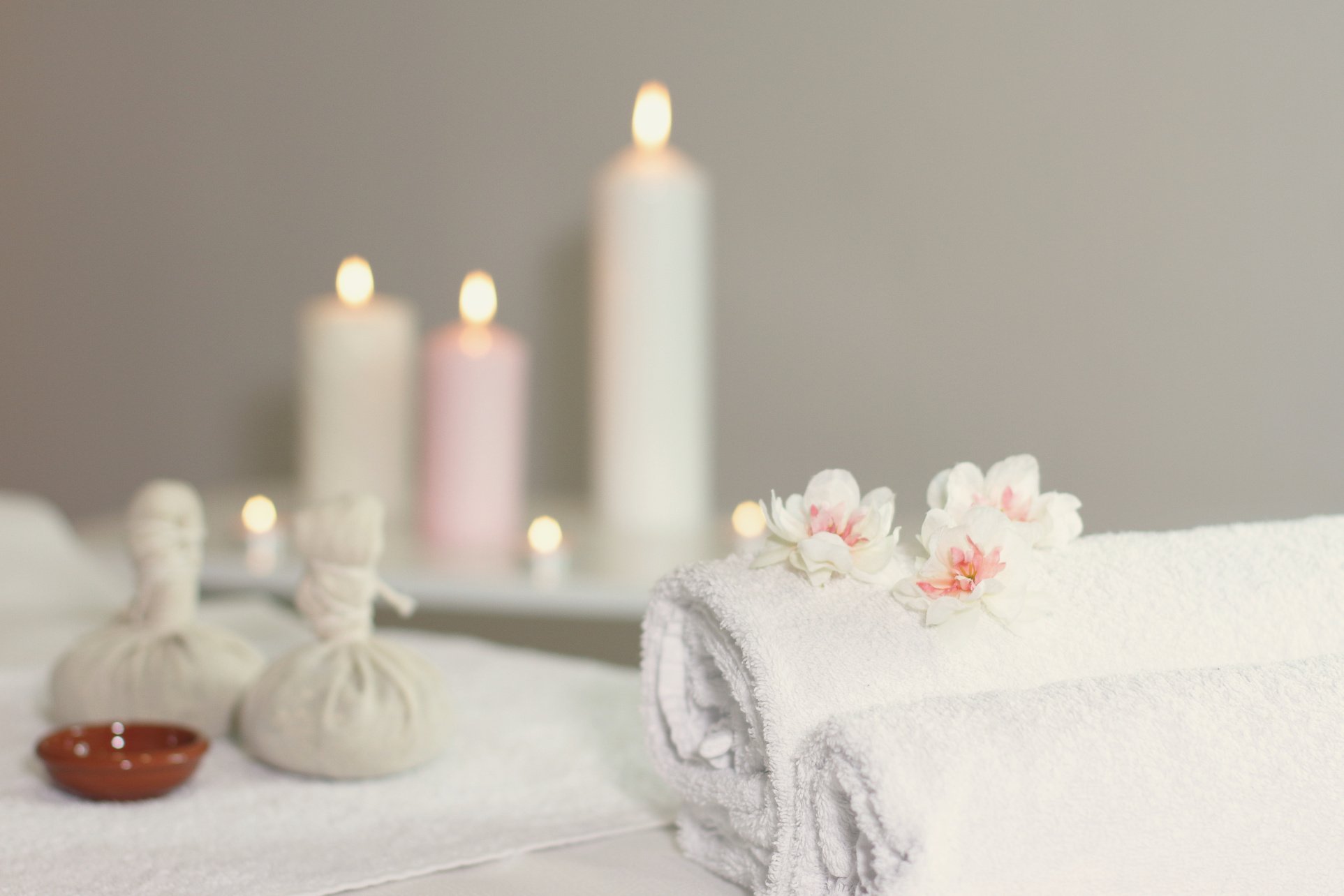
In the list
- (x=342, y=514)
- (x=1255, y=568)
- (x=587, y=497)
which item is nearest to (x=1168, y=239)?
(x=587, y=497)

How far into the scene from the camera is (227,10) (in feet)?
6.13

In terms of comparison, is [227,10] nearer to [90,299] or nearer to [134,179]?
[134,179]

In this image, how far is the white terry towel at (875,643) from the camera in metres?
0.49

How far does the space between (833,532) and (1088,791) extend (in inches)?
5.9

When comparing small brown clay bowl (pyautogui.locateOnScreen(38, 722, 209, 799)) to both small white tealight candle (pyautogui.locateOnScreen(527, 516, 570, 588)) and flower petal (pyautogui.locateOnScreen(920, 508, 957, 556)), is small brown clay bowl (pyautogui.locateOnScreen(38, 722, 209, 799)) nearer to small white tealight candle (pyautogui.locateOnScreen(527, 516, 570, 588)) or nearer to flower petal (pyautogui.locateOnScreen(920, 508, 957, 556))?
flower petal (pyautogui.locateOnScreen(920, 508, 957, 556))

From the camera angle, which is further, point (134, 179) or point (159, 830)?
point (134, 179)

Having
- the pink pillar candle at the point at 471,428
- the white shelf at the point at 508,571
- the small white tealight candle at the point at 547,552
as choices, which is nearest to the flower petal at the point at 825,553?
the white shelf at the point at 508,571

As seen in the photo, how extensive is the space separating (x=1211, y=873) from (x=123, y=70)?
6.22ft

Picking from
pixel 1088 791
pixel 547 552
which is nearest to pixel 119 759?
pixel 1088 791

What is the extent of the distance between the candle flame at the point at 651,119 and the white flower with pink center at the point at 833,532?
871mm

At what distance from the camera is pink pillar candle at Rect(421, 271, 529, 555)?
4.38ft

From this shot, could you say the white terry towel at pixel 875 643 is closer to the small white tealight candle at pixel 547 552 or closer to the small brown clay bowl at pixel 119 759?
the small brown clay bowl at pixel 119 759

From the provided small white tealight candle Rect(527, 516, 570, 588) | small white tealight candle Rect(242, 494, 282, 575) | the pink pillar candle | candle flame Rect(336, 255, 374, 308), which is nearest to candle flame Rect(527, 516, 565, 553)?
small white tealight candle Rect(527, 516, 570, 588)

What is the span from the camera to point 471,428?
4.41 ft
